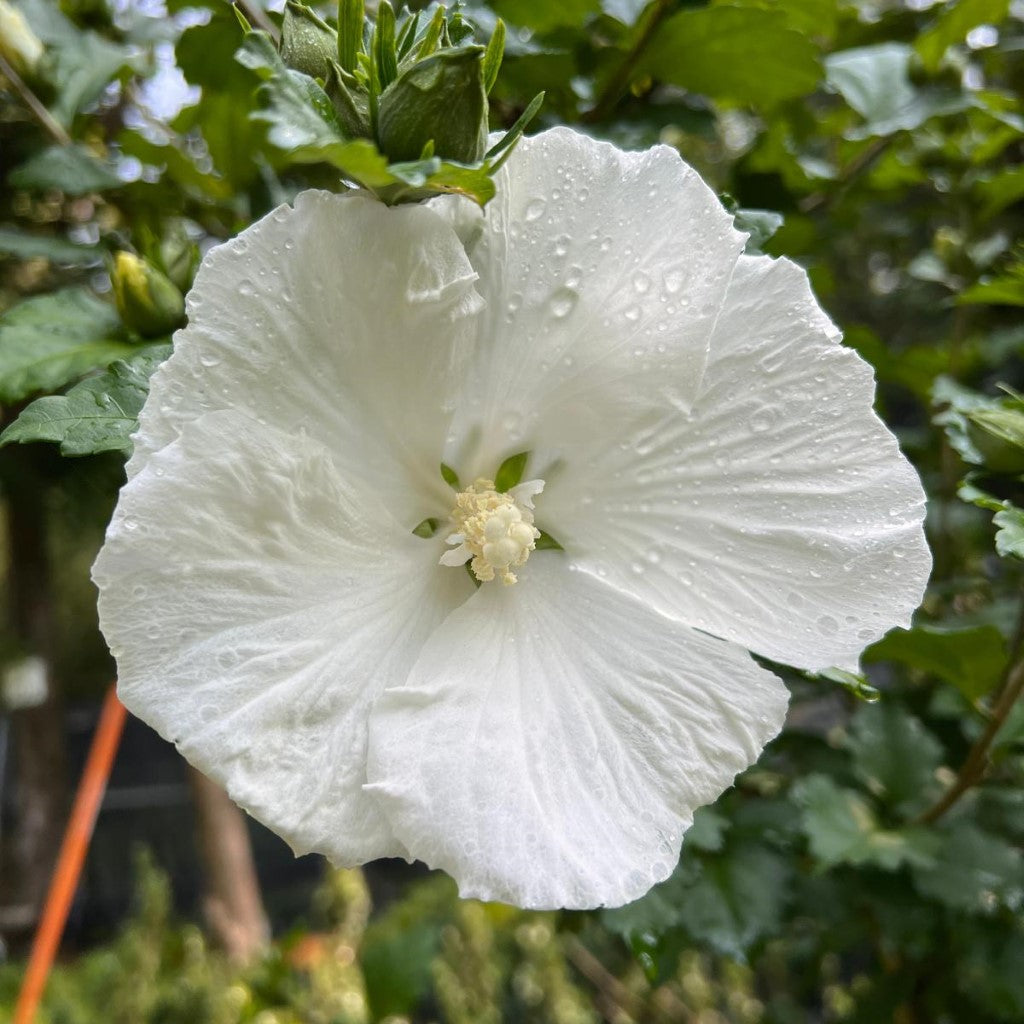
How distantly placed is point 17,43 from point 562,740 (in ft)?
2.55

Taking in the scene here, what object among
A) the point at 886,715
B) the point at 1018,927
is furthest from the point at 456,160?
the point at 1018,927

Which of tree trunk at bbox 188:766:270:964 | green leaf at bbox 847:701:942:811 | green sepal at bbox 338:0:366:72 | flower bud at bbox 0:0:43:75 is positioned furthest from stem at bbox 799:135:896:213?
tree trunk at bbox 188:766:270:964

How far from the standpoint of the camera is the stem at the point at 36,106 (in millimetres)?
828

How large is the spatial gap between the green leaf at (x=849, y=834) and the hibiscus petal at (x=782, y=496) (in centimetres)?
39

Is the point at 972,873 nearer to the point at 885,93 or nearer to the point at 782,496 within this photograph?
the point at 782,496

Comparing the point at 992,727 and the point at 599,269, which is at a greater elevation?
the point at 599,269

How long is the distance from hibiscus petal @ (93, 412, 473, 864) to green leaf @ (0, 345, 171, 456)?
0.08 metres

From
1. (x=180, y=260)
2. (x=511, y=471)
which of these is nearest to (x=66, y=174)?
(x=180, y=260)

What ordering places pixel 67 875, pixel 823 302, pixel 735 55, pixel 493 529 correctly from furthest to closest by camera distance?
pixel 823 302 < pixel 67 875 < pixel 735 55 < pixel 493 529

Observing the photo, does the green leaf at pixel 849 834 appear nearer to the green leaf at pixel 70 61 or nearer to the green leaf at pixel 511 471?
the green leaf at pixel 511 471

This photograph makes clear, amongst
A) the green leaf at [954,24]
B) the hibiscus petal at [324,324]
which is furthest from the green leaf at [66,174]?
the green leaf at [954,24]

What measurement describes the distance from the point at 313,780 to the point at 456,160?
0.30 m

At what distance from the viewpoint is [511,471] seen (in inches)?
22.5

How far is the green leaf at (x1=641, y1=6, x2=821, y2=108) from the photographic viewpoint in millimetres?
734
